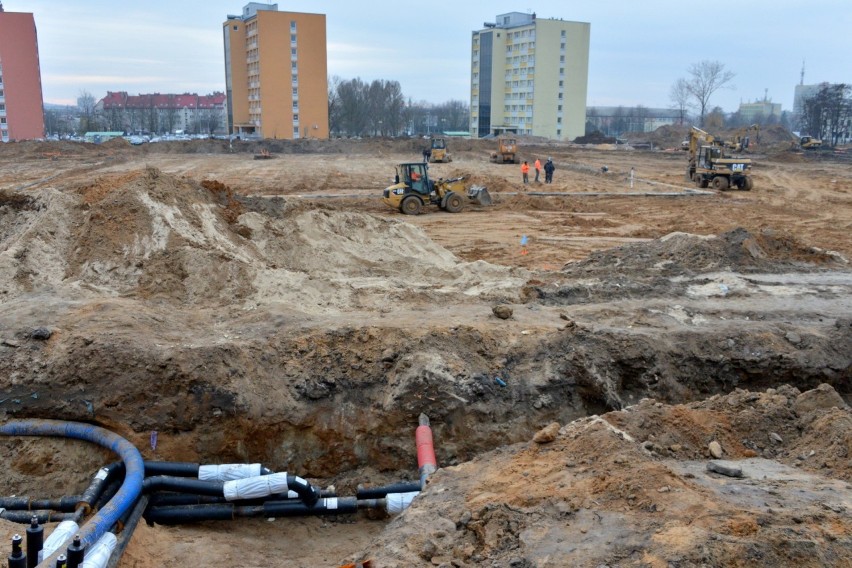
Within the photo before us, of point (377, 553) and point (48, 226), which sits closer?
point (377, 553)

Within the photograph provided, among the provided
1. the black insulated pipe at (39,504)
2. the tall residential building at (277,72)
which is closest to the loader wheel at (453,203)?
the black insulated pipe at (39,504)

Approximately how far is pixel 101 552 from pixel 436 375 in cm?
410

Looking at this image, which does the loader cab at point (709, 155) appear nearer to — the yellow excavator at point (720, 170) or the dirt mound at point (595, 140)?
the yellow excavator at point (720, 170)

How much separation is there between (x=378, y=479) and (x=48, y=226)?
9.06 metres

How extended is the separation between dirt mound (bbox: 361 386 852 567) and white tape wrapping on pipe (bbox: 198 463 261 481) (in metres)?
2.34

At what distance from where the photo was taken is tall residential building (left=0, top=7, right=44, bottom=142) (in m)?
74.9

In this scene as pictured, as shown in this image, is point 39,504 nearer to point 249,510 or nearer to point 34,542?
point 249,510

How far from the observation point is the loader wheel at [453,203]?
25.0 m

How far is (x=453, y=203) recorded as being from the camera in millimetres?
25094

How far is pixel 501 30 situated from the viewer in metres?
94.1

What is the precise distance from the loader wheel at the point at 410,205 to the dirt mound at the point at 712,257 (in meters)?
9.86

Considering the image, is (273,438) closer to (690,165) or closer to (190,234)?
(190,234)

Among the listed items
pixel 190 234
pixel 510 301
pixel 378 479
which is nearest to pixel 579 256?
pixel 510 301

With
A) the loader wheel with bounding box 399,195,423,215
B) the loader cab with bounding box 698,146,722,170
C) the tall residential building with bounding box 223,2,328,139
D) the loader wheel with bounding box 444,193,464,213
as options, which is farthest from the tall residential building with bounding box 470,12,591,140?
the loader wheel with bounding box 399,195,423,215
